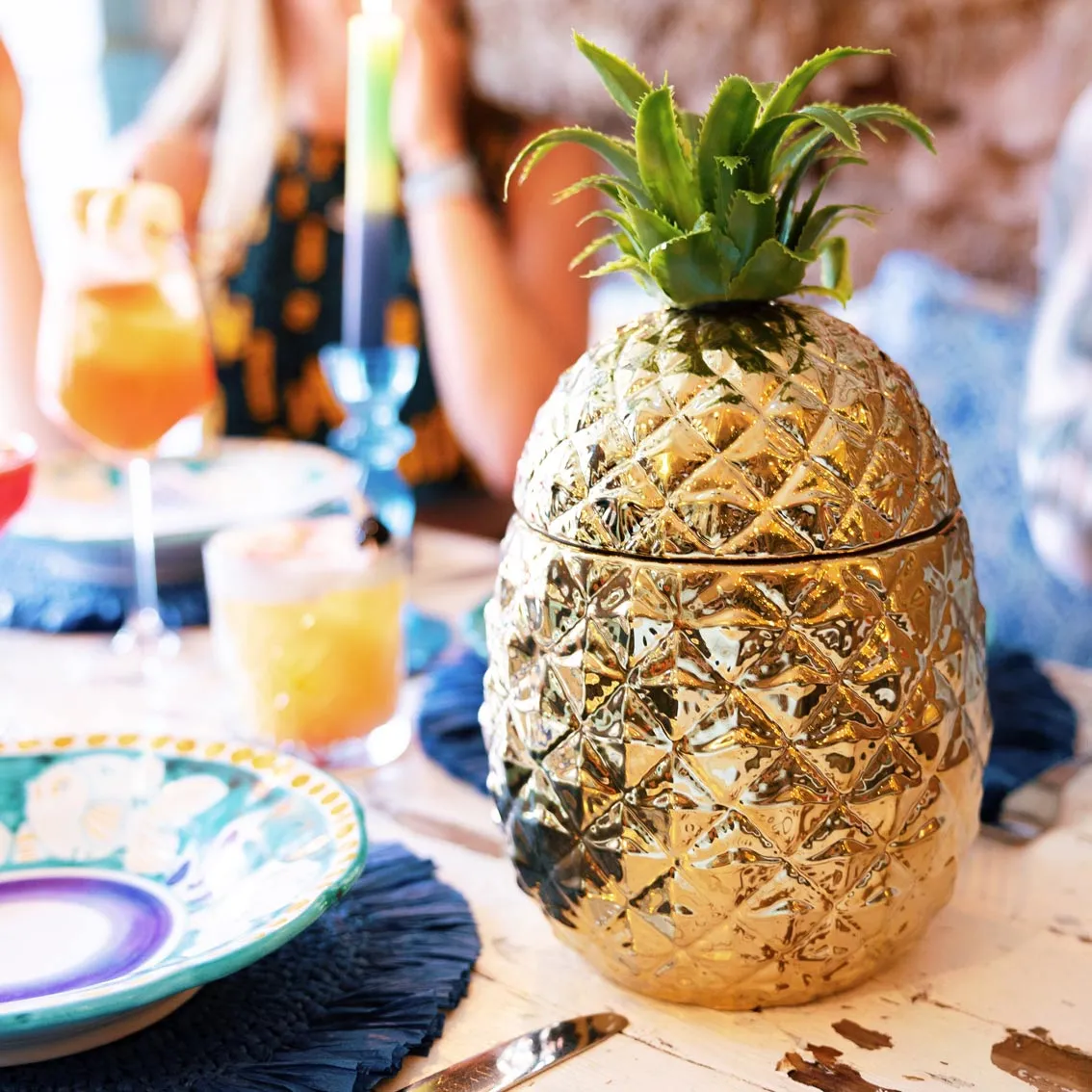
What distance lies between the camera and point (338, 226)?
2.20 m

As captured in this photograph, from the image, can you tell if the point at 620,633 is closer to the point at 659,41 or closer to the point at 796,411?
the point at 796,411

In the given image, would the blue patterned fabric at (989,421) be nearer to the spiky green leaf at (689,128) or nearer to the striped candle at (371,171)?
the striped candle at (371,171)

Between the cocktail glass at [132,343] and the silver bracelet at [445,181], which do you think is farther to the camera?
the silver bracelet at [445,181]

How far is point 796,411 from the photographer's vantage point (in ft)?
1.44

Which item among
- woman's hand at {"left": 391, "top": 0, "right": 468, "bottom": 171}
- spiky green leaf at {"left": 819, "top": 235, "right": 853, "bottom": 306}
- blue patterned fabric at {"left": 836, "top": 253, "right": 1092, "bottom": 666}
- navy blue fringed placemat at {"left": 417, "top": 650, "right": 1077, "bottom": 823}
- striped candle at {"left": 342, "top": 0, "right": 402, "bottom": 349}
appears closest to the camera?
spiky green leaf at {"left": 819, "top": 235, "right": 853, "bottom": 306}

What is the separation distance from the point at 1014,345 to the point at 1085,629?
1.17 ft

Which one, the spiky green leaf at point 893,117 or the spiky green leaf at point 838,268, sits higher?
the spiky green leaf at point 893,117

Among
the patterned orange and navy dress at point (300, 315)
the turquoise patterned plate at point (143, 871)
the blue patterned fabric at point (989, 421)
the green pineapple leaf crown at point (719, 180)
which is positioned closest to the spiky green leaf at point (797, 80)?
the green pineapple leaf crown at point (719, 180)

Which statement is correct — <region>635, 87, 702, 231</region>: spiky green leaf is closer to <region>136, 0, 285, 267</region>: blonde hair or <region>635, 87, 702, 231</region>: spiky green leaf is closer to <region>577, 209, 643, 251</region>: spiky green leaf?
<region>577, 209, 643, 251</region>: spiky green leaf

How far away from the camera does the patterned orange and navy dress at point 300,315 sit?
2.11m

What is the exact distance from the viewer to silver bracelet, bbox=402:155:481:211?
6.31 feet

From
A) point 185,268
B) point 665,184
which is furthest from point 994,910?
point 185,268

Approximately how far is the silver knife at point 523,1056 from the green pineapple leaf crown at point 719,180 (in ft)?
0.92

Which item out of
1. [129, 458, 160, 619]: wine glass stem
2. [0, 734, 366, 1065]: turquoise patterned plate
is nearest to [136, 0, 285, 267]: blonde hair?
[129, 458, 160, 619]: wine glass stem
